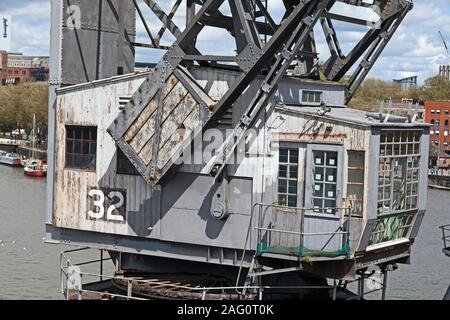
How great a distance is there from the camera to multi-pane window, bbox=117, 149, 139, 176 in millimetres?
22453

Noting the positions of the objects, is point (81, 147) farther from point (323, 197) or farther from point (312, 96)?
point (323, 197)

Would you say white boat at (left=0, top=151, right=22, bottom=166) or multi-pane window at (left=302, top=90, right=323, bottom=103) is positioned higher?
multi-pane window at (left=302, top=90, right=323, bottom=103)

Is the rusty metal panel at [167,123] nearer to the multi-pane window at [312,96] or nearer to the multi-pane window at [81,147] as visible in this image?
the multi-pane window at [81,147]

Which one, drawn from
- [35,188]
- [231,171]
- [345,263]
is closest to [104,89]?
[231,171]

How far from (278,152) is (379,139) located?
2326 mm

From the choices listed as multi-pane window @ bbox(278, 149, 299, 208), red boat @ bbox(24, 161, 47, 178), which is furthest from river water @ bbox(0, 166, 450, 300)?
red boat @ bbox(24, 161, 47, 178)

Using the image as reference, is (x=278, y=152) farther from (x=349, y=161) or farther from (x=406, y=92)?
(x=406, y=92)

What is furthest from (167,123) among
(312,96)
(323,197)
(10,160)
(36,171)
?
(10,160)

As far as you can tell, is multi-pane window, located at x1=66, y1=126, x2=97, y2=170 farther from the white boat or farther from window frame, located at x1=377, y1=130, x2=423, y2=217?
the white boat

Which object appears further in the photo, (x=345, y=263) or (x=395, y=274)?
(x=395, y=274)

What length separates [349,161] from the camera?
20.2 m

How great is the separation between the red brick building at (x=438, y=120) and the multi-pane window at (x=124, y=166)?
102m

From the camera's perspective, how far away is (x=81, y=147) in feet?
76.2

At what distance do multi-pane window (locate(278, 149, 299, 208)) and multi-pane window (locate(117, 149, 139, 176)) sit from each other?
376 centimetres
